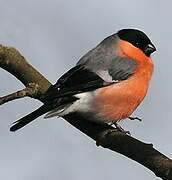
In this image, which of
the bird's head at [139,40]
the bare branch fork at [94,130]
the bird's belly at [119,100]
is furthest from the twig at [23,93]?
the bird's head at [139,40]

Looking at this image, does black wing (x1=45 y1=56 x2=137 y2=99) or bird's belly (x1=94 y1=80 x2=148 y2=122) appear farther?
bird's belly (x1=94 y1=80 x2=148 y2=122)

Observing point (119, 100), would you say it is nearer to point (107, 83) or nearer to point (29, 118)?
point (107, 83)

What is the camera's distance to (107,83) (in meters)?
3.65

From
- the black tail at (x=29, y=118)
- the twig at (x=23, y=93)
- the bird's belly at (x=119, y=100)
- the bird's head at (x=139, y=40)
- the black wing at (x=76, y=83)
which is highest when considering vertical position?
the twig at (x=23, y=93)

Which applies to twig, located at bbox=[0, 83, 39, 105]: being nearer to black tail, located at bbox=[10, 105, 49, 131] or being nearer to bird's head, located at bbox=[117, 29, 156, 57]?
black tail, located at bbox=[10, 105, 49, 131]

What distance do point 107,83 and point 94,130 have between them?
56 cm

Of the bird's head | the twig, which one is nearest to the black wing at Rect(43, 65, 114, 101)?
the twig

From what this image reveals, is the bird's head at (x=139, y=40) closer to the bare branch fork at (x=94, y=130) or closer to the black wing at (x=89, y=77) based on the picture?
the black wing at (x=89, y=77)

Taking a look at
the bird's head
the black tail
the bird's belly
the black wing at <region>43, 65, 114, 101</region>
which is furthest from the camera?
the bird's head

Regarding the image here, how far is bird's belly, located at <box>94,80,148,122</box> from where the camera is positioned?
362 centimetres

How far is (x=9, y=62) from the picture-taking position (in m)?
3.22

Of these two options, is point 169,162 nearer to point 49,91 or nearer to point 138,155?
point 138,155

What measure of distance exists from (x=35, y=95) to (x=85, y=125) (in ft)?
1.32

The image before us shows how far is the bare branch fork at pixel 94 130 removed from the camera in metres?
2.35
